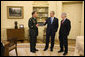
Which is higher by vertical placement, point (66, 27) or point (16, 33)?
point (66, 27)

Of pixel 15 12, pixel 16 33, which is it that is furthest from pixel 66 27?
pixel 15 12

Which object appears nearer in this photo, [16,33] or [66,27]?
[66,27]

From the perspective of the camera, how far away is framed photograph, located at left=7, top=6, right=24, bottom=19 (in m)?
6.68

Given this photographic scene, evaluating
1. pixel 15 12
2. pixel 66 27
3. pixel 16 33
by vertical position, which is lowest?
pixel 16 33

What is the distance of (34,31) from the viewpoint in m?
4.42

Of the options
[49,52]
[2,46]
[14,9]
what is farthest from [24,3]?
[2,46]

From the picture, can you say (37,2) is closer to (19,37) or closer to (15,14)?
(15,14)

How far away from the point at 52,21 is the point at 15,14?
2.84 meters

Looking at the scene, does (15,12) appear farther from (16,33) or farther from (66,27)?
(66,27)

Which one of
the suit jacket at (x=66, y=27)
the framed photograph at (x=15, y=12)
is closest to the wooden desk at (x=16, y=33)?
the framed photograph at (x=15, y=12)

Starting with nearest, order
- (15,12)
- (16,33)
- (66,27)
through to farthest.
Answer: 1. (66,27)
2. (16,33)
3. (15,12)

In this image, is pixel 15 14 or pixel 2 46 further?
pixel 15 14

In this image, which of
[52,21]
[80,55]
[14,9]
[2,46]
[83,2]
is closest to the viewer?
[80,55]

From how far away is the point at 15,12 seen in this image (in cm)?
674
